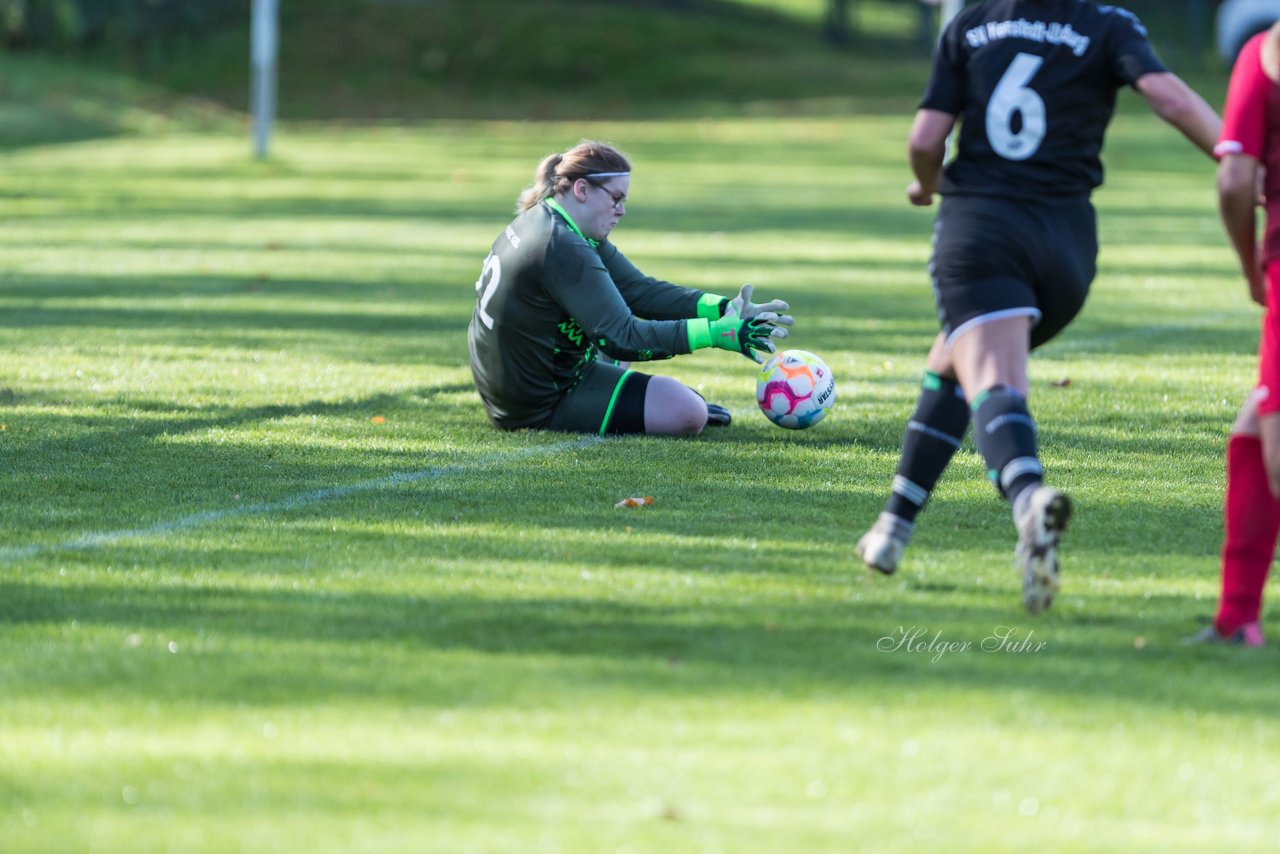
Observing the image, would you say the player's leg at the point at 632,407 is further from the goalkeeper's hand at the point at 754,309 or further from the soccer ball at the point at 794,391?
the goalkeeper's hand at the point at 754,309

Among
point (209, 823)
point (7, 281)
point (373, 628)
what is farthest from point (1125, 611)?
point (7, 281)

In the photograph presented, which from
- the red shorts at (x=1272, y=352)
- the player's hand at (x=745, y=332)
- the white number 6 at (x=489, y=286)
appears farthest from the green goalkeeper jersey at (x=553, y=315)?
the red shorts at (x=1272, y=352)

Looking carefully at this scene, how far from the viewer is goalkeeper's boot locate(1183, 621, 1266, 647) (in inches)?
187

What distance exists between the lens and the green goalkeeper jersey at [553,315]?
762cm

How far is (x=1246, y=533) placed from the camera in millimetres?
4734

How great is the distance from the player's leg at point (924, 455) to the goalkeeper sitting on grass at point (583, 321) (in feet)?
6.64

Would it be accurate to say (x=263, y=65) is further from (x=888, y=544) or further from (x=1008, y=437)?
(x=1008, y=437)

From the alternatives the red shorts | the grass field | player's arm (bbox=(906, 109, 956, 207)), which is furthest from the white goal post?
the red shorts

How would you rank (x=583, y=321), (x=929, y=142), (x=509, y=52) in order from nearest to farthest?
(x=929, y=142) < (x=583, y=321) < (x=509, y=52)

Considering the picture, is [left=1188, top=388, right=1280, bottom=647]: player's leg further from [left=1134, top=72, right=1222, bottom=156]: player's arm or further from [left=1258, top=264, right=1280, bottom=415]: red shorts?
[left=1134, top=72, right=1222, bottom=156]: player's arm

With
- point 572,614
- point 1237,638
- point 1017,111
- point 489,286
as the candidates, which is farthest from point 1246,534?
point 489,286

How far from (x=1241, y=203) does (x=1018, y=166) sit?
29.9 inches

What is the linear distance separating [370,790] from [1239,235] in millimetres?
2502

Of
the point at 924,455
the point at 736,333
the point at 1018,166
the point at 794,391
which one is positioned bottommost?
the point at 794,391
